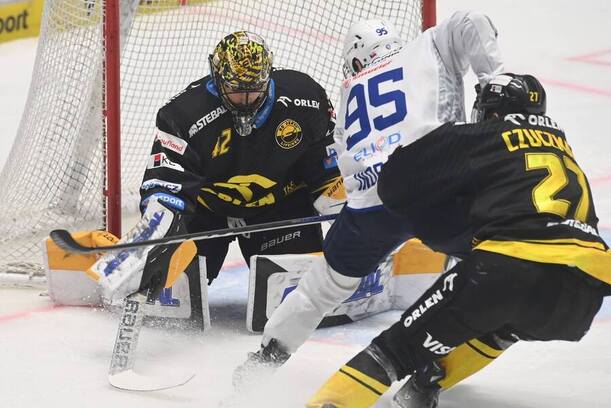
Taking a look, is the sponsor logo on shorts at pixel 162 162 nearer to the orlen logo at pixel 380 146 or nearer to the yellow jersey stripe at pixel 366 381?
the orlen logo at pixel 380 146

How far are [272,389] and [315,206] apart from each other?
819 mm

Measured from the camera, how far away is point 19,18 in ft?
24.4

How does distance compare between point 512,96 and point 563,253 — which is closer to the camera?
point 563,253

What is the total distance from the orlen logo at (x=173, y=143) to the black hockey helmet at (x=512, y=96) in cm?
113

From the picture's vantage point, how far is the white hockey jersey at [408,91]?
2.86 meters

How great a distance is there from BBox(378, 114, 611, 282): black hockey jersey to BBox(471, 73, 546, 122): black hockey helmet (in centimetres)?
3

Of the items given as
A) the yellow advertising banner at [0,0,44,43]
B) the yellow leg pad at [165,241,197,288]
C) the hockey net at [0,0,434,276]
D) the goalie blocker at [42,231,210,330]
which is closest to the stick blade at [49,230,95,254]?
the yellow leg pad at [165,241,197,288]

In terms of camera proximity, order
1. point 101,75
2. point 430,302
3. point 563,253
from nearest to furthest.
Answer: point 563,253
point 430,302
point 101,75

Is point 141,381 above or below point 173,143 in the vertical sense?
below

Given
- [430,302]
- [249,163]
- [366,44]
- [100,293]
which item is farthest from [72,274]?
[430,302]

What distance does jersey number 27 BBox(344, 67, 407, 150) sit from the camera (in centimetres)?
287

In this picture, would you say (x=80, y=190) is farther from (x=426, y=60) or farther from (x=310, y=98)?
(x=426, y=60)

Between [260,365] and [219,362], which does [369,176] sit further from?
[219,362]

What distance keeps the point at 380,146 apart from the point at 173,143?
901 millimetres
